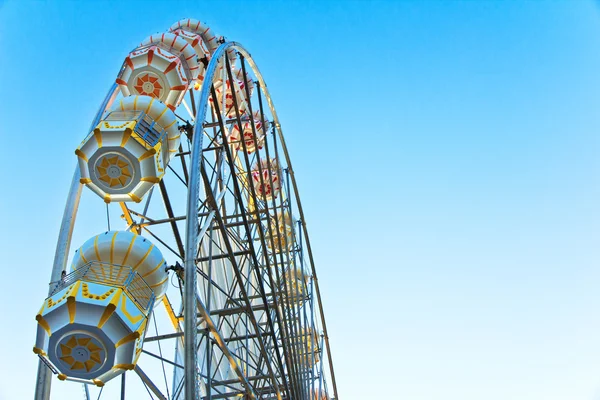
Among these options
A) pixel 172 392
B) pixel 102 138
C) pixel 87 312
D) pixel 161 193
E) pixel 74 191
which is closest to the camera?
pixel 87 312

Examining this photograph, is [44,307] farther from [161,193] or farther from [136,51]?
[136,51]

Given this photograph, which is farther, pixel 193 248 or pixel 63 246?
pixel 63 246

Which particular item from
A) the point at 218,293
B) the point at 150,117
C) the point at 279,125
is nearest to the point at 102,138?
the point at 150,117

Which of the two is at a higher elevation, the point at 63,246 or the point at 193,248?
the point at 63,246

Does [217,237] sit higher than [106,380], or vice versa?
[217,237]

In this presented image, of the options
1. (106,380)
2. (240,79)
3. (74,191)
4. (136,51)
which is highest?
(240,79)

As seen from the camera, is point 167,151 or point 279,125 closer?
point 167,151

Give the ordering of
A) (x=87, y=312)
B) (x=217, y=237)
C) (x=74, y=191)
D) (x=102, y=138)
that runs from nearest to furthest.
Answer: (x=87, y=312), (x=102, y=138), (x=74, y=191), (x=217, y=237)

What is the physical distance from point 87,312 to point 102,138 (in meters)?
3.36

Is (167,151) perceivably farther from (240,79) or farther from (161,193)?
(240,79)

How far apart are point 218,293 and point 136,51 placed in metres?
7.75

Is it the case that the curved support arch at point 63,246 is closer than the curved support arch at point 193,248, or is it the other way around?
the curved support arch at point 193,248

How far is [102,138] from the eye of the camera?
10.9 m

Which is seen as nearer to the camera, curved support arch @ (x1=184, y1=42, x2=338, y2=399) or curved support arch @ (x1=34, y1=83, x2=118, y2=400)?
curved support arch @ (x1=184, y1=42, x2=338, y2=399)
